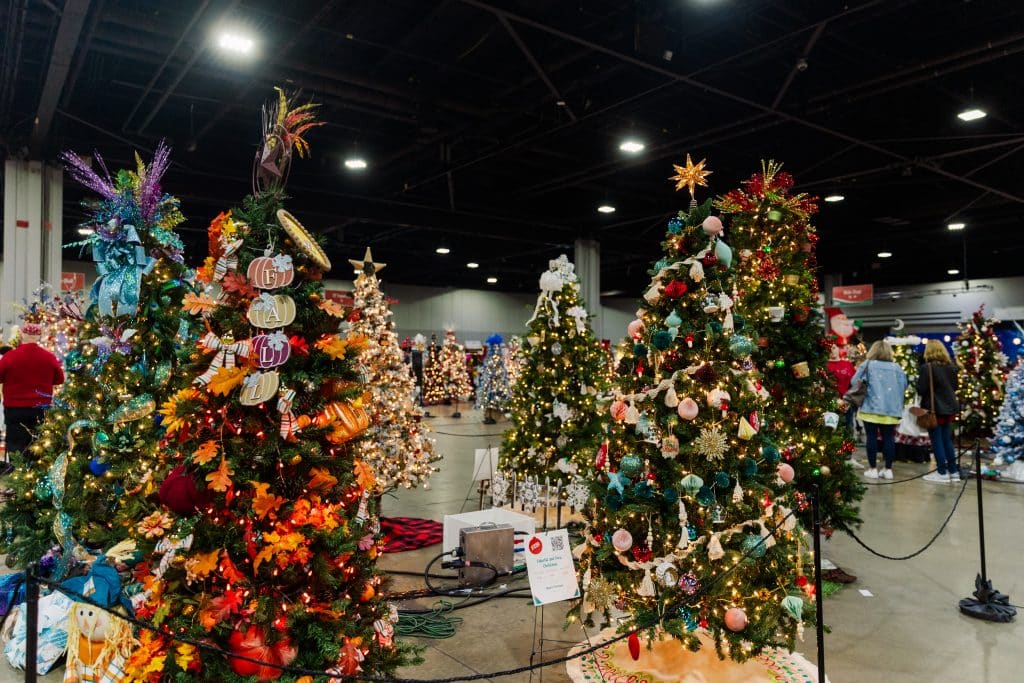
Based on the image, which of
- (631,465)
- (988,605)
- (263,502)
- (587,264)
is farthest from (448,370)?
(263,502)

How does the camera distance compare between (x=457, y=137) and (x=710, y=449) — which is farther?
(x=457, y=137)

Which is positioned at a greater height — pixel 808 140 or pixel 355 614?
pixel 808 140

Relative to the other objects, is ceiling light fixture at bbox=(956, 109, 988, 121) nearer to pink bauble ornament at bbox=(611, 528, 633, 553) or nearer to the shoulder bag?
the shoulder bag

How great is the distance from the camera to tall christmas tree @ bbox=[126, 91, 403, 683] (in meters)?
2.66

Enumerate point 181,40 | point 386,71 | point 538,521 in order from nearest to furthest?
point 181,40
point 538,521
point 386,71

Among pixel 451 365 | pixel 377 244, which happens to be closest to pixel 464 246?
pixel 377 244

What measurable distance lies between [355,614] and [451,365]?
60.9ft

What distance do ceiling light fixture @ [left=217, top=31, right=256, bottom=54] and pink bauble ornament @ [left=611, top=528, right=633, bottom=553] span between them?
5.73m

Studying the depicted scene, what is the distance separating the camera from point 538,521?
696 centimetres

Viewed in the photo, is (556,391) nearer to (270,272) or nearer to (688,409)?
(688,409)

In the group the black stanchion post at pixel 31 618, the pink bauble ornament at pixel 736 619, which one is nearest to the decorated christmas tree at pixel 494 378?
the pink bauble ornament at pixel 736 619

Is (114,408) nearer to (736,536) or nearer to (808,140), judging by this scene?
(736,536)

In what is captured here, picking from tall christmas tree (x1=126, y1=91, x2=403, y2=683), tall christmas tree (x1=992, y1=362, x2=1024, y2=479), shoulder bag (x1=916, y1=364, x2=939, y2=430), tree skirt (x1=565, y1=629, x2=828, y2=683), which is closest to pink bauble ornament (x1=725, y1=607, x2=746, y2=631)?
tree skirt (x1=565, y1=629, x2=828, y2=683)

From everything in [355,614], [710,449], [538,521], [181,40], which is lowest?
[538,521]
